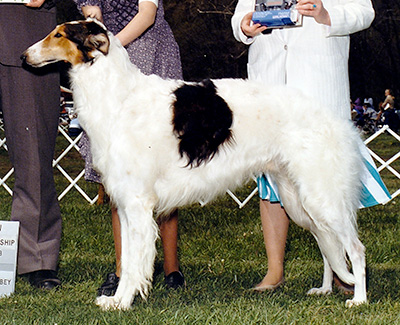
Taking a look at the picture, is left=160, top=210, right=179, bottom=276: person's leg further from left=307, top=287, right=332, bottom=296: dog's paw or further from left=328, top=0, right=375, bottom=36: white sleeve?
left=328, top=0, right=375, bottom=36: white sleeve

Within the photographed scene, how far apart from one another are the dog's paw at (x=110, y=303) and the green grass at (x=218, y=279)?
0.21 feet

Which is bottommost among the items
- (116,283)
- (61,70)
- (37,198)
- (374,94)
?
(374,94)

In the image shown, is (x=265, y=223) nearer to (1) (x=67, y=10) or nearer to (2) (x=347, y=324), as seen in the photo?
(2) (x=347, y=324)

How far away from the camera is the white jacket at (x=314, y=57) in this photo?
4.18 m

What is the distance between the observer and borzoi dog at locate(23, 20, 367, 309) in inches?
152

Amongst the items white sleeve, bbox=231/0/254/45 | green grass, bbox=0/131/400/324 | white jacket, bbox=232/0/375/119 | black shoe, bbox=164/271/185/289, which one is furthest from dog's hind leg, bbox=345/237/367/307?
white sleeve, bbox=231/0/254/45

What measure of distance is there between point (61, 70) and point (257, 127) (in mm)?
1396

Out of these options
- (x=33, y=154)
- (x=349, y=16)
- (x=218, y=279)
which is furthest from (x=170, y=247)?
(x=349, y=16)

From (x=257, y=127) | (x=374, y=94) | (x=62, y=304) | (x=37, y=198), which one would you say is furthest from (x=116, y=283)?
(x=374, y=94)

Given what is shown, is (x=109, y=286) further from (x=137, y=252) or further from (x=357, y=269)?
(x=357, y=269)

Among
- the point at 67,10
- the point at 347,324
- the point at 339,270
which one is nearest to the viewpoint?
the point at 347,324

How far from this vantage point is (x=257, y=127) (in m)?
3.98

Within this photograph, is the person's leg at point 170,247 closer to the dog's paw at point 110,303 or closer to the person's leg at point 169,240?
the person's leg at point 169,240

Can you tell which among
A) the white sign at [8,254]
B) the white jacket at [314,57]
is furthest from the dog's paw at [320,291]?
the white sign at [8,254]
